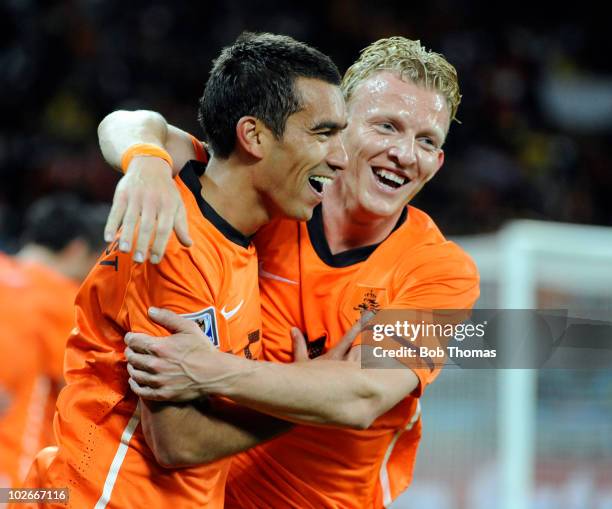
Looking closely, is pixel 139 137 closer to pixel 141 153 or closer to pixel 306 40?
pixel 141 153

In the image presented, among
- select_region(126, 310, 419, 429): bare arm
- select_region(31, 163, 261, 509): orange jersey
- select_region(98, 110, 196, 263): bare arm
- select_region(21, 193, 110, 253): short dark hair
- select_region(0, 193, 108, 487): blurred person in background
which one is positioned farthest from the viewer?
select_region(21, 193, 110, 253): short dark hair

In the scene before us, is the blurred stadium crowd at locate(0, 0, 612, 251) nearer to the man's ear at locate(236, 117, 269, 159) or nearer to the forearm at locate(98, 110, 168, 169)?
the forearm at locate(98, 110, 168, 169)

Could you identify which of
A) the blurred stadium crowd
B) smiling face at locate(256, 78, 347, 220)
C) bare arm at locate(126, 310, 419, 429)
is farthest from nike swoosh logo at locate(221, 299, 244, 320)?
the blurred stadium crowd

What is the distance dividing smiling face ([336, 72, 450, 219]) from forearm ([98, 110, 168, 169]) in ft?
2.16

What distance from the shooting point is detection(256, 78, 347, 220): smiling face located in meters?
2.74

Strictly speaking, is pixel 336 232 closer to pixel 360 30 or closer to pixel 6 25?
pixel 360 30

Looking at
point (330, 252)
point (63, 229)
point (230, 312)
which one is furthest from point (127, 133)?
point (63, 229)

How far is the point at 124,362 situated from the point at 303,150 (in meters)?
0.77

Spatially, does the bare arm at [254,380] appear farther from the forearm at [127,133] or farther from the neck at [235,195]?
the forearm at [127,133]

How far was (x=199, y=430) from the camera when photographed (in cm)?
254

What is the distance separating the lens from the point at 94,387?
8.93 feet

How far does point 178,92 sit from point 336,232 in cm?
651

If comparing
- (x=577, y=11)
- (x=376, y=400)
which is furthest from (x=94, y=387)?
(x=577, y=11)

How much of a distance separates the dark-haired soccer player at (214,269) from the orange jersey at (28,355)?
1.80 m
